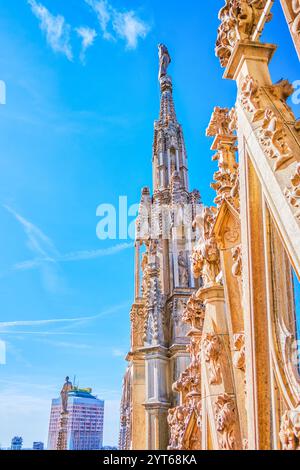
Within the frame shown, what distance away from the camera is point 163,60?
25.8 m

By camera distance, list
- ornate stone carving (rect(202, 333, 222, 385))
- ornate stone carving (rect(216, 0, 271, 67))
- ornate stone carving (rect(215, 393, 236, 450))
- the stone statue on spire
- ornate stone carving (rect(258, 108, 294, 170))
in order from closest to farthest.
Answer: ornate stone carving (rect(258, 108, 294, 170)) → ornate stone carving (rect(215, 393, 236, 450)) → ornate stone carving (rect(216, 0, 271, 67)) → ornate stone carving (rect(202, 333, 222, 385)) → the stone statue on spire

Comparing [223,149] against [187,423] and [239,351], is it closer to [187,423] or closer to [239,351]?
[239,351]

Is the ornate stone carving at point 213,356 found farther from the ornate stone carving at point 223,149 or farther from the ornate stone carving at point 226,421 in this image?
the ornate stone carving at point 223,149

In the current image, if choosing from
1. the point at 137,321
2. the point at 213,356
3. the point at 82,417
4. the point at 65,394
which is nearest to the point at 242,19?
the point at 213,356

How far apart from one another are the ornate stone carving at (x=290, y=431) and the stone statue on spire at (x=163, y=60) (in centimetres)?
2392

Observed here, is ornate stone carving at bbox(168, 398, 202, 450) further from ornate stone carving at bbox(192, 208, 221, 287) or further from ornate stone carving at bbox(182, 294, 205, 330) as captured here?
ornate stone carving at bbox(192, 208, 221, 287)

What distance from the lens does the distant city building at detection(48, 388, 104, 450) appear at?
168 ft

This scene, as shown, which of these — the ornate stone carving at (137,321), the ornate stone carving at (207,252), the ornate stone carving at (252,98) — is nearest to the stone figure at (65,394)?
the ornate stone carving at (137,321)

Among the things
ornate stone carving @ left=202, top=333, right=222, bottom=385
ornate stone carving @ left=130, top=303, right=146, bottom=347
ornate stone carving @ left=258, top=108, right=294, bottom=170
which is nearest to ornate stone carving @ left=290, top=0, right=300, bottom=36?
ornate stone carving @ left=258, top=108, right=294, bottom=170

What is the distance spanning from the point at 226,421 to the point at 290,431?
4.78ft

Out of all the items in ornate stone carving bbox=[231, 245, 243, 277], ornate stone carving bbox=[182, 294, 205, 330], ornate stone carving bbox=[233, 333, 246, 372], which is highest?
ornate stone carving bbox=[182, 294, 205, 330]

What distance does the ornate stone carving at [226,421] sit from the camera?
11.9 ft

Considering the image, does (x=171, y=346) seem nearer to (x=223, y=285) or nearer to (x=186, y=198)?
(x=186, y=198)

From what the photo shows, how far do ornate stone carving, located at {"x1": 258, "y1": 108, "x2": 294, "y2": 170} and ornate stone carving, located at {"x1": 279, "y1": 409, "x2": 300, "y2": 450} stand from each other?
1.40 metres
